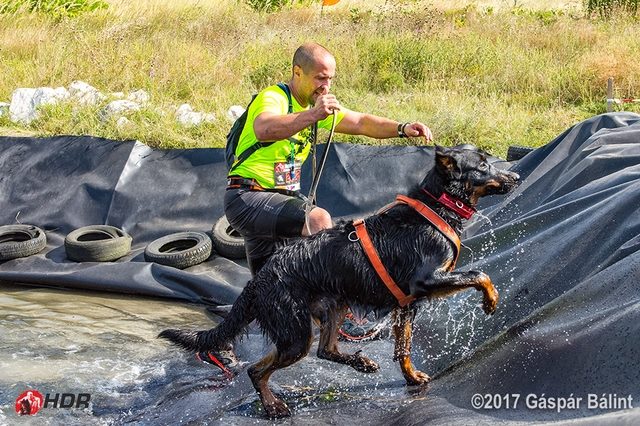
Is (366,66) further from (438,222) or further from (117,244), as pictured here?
(438,222)

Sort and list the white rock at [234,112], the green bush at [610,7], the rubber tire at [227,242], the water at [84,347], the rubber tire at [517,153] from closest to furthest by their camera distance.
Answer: the water at [84,347] → the rubber tire at [227,242] → the rubber tire at [517,153] → the white rock at [234,112] → the green bush at [610,7]

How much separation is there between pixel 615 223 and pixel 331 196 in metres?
3.51

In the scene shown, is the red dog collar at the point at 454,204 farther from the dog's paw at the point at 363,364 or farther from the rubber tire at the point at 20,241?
the rubber tire at the point at 20,241

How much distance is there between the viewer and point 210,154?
8.92m

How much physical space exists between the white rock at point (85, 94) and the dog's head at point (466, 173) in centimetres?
828

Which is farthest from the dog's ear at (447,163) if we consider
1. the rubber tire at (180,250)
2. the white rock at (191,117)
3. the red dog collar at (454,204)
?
the white rock at (191,117)

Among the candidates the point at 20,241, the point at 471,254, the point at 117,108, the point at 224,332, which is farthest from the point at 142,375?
the point at 117,108

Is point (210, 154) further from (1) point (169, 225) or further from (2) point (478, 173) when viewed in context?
(2) point (478, 173)

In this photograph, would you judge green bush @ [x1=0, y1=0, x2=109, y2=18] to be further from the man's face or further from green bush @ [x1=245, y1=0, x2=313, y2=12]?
the man's face

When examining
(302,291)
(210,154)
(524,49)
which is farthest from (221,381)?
(524,49)

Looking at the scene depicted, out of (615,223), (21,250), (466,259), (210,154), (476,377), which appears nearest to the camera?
(476,377)

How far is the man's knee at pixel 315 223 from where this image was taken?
5.54m

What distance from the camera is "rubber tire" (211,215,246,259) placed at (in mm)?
7984

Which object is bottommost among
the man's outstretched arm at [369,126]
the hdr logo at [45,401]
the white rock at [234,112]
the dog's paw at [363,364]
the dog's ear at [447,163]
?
the white rock at [234,112]
